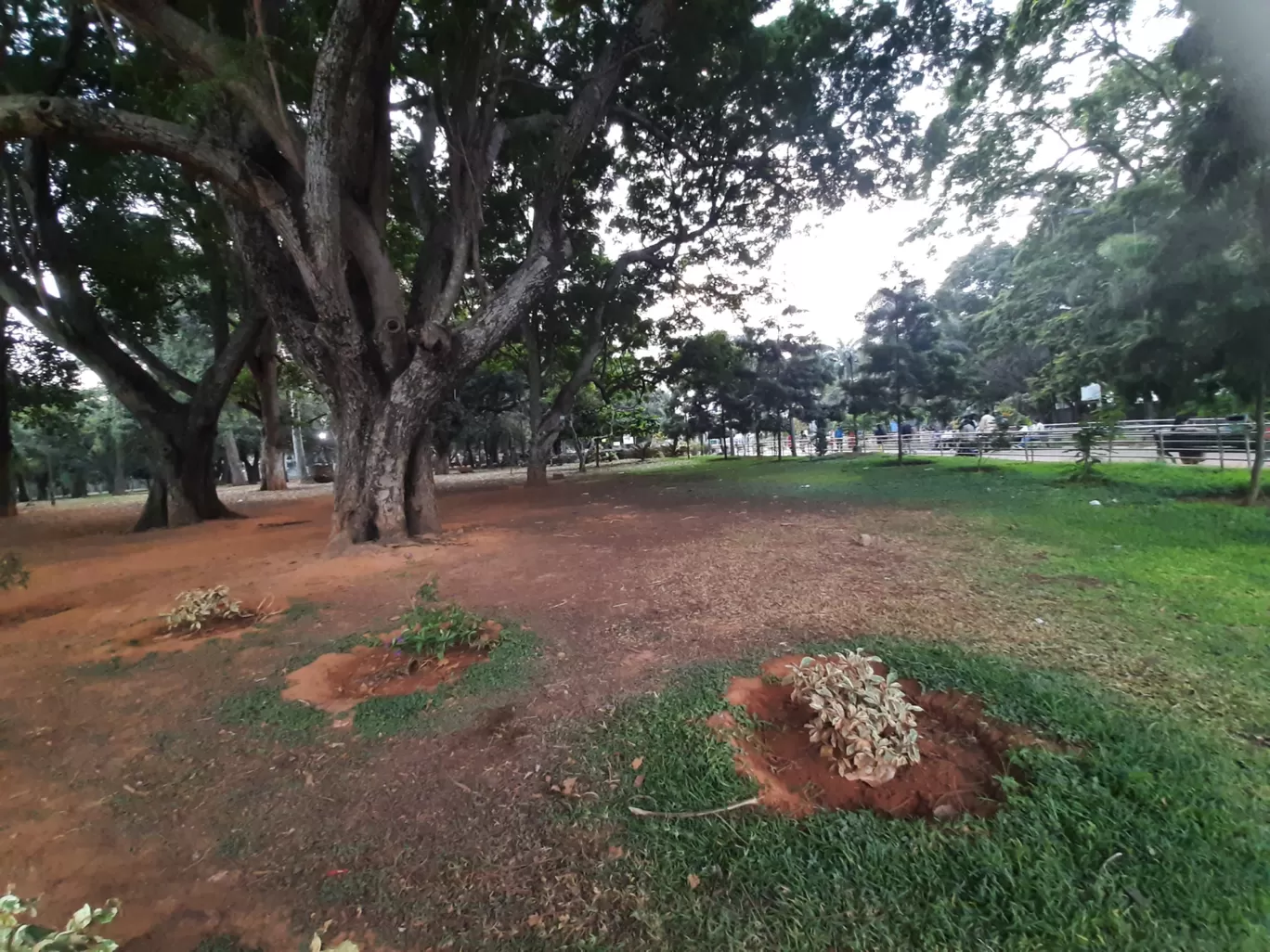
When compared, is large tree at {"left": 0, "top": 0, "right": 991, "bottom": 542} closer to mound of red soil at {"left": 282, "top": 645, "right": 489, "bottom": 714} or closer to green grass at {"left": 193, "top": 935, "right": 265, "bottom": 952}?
mound of red soil at {"left": 282, "top": 645, "right": 489, "bottom": 714}

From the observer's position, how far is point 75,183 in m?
11.2

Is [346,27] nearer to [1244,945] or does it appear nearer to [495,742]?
[495,742]

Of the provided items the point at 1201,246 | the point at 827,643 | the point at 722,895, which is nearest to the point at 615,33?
the point at 1201,246

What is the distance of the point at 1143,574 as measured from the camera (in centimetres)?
484

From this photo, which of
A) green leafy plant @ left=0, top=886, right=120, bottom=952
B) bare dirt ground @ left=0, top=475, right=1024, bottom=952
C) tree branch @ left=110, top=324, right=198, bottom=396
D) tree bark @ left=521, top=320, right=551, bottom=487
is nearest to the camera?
green leafy plant @ left=0, top=886, right=120, bottom=952

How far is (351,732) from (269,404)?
2230cm

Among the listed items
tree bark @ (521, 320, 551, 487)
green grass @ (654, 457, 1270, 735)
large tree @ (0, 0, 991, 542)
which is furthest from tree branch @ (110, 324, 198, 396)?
green grass @ (654, 457, 1270, 735)

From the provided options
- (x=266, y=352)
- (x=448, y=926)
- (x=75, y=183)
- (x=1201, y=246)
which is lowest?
(x=448, y=926)

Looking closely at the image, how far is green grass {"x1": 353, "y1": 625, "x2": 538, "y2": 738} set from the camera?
308 cm

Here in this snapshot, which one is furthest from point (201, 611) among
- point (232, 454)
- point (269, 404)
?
point (232, 454)

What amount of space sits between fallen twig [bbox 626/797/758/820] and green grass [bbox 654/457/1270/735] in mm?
2076

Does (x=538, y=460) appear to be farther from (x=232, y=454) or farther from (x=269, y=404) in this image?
(x=232, y=454)

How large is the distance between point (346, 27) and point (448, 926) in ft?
23.6

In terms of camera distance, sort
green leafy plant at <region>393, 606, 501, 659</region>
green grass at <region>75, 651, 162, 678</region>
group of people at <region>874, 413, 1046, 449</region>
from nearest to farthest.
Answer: green leafy plant at <region>393, 606, 501, 659</region> < green grass at <region>75, 651, 162, 678</region> < group of people at <region>874, 413, 1046, 449</region>
